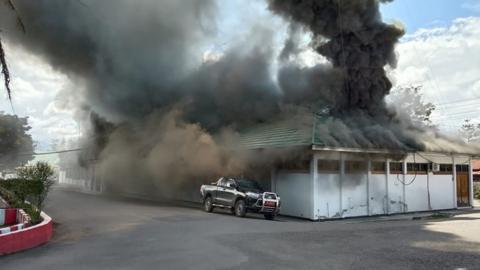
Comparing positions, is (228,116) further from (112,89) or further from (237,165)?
(112,89)

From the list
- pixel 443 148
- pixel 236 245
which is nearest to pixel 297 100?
pixel 443 148

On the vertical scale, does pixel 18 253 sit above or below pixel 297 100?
below

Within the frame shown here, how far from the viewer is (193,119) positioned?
83.1ft

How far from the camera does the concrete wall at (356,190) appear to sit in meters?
17.7

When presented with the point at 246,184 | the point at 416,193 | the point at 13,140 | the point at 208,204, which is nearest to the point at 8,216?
the point at 208,204

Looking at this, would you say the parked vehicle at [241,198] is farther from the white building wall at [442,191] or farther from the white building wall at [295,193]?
the white building wall at [442,191]

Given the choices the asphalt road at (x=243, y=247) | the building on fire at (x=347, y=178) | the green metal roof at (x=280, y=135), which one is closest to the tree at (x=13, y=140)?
the green metal roof at (x=280, y=135)

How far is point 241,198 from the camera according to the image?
57.3ft

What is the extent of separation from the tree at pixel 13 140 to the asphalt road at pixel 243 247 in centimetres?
4122

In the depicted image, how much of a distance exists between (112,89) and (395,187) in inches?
674

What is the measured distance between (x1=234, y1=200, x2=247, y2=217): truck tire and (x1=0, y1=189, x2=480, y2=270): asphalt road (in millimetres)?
2686

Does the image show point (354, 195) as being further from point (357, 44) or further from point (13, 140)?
point (13, 140)

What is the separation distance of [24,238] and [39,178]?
5.53 meters

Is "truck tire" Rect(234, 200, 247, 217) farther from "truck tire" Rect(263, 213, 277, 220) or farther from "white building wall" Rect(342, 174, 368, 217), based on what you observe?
"white building wall" Rect(342, 174, 368, 217)
